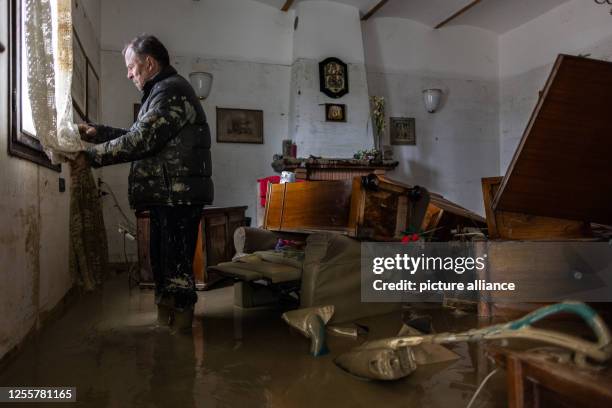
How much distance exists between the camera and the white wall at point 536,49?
17.1ft

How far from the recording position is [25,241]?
215 centimetres

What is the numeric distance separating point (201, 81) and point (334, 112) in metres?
1.60

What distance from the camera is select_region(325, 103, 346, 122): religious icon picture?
551 cm

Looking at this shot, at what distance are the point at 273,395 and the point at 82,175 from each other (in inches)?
93.4

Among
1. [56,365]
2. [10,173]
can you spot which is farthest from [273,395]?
[10,173]

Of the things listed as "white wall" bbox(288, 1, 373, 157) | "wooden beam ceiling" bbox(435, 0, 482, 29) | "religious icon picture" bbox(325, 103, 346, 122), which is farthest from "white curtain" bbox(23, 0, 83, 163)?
"wooden beam ceiling" bbox(435, 0, 482, 29)

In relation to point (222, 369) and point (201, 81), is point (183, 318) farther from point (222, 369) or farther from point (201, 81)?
point (201, 81)

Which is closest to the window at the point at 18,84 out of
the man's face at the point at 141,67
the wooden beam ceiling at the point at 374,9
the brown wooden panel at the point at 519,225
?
the man's face at the point at 141,67

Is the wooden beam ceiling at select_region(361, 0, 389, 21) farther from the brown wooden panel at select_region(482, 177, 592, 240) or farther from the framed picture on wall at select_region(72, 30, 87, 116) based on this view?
the brown wooden panel at select_region(482, 177, 592, 240)

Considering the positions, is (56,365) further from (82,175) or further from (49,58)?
(82,175)

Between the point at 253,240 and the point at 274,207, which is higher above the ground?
the point at 274,207

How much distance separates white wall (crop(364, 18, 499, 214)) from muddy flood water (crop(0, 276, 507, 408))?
12.9ft

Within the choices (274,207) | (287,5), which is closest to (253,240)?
(274,207)

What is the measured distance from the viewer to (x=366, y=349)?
5.41ft
